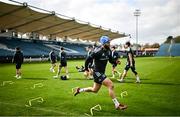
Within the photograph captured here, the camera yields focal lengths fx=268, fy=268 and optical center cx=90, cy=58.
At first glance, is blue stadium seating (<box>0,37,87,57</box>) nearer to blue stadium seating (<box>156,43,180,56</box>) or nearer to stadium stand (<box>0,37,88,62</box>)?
stadium stand (<box>0,37,88,62</box>)

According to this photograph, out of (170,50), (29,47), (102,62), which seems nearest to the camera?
(102,62)

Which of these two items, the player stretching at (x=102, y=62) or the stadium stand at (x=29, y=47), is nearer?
the player stretching at (x=102, y=62)

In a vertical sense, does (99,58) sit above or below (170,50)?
below

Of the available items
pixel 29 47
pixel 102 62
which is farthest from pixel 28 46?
pixel 102 62

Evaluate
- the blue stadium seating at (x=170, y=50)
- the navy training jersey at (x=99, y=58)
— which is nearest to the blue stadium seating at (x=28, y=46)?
the blue stadium seating at (x=170, y=50)

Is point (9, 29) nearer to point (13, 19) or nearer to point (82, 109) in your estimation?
point (13, 19)

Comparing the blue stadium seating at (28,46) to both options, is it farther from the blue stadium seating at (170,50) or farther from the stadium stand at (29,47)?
the blue stadium seating at (170,50)

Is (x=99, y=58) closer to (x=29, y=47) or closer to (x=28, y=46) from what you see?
(x=29, y=47)

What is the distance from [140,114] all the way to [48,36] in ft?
236

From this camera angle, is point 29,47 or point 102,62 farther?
point 29,47

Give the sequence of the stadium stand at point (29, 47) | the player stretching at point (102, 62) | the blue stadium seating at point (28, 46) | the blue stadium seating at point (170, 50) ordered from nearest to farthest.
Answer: the player stretching at point (102, 62) → the stadium stand at point (29, 47) → the blue stadium seating at point (28, 46) → the blue stadium seating at point (170, 50)

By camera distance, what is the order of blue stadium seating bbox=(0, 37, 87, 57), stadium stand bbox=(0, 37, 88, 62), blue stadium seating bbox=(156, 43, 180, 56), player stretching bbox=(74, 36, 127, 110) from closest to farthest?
player stretching bbox=(74, 36, 127, 110) < stadium stand bbox=(0, 37, 88, 62) < blue stadium seating bbox=(0, 37, 87, 57) < blue stadium seating bbox=(156, 43, 180, 56)

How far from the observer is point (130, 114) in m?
8.68

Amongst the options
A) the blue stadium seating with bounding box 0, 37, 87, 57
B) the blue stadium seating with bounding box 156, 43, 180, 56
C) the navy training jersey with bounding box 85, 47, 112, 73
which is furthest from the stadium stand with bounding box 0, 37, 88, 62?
the blue stadium seating with bounding box 156, 43, 180, 56
